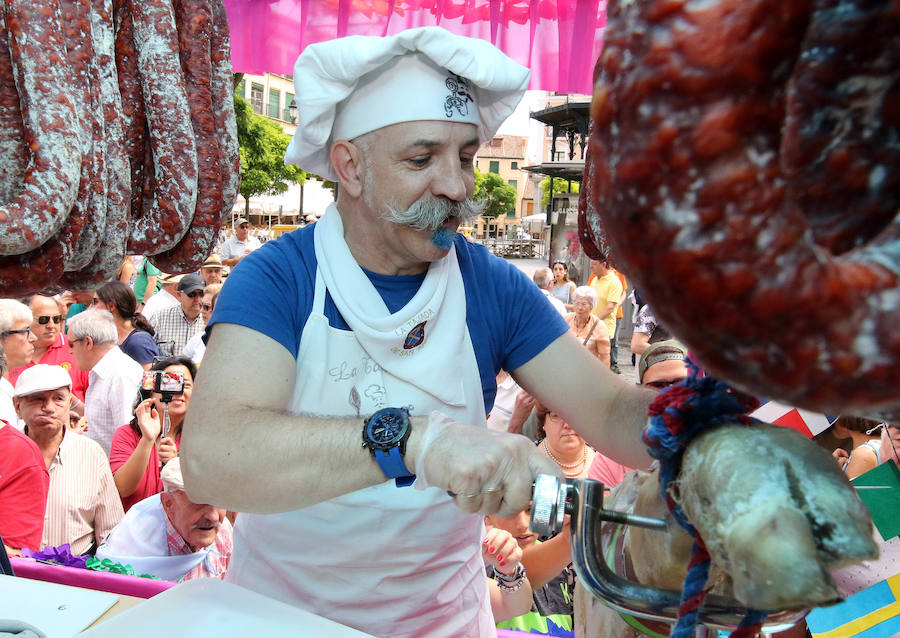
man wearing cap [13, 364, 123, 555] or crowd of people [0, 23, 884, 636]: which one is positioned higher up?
crowd of people [0, 23, 884, 636]

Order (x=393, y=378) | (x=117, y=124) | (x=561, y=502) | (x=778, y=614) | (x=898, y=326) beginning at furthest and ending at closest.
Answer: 1. (x=393, y=378)
2. (x=117, y=124)
3. (x=561, y=502)
4. (x=778, y=614)
5. (x=898, y=326)

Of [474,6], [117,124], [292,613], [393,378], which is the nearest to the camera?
[292,613]

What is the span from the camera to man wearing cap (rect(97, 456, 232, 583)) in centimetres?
315

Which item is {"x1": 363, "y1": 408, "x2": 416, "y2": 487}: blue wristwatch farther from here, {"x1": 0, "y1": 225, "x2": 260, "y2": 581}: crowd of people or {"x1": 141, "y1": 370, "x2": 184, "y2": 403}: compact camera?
{"x1": 141, "y1": 370, "x2": 184, "y2": 403}: compact camera

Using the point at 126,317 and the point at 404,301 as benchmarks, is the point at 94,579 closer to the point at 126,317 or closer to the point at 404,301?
the point at 404,301

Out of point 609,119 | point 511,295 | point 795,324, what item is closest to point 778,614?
point 795,324

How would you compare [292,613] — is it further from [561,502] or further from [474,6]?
[474,6]

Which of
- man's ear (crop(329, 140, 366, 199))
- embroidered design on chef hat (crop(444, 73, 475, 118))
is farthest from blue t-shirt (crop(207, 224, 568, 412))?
embroidered design on chef hat (crop(444, 73, 475, 118))

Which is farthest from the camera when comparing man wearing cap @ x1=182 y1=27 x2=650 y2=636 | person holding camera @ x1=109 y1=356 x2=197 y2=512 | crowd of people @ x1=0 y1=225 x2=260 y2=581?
person holding camera @ x1=109 y1=356 x2=197 y2=512

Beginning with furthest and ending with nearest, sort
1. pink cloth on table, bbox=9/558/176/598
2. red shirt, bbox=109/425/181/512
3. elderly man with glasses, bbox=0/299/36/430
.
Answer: elderly man with glasses, bbox=0/299/36/430
red shirt, bbox=109/425/181/512
pink cloth on table, bbox=9/558/176/598

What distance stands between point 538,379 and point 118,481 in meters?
3.07

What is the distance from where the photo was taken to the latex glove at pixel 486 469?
3.92 feet

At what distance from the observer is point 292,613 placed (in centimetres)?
146

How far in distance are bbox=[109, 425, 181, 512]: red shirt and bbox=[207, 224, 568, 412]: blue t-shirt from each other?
2.64m
